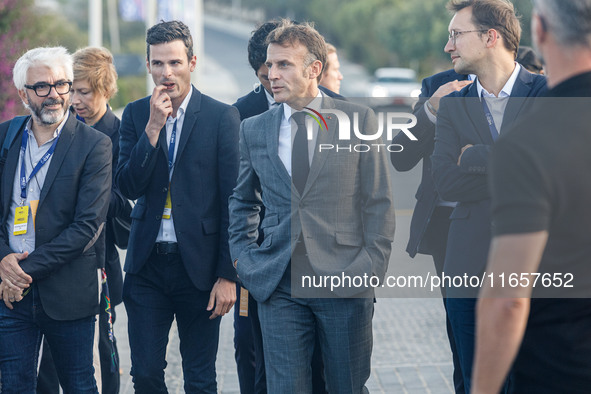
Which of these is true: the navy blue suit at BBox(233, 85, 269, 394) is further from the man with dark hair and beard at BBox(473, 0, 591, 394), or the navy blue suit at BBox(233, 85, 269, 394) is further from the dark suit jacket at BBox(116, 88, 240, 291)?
the man with dark hair and beard at BBox(473, 0, 591, 394)

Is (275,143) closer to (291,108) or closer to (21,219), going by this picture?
(291,108)

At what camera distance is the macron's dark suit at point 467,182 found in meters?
3.86

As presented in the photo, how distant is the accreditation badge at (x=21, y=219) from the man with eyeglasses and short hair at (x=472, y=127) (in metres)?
2.11

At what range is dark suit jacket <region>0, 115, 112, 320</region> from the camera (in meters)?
4.27

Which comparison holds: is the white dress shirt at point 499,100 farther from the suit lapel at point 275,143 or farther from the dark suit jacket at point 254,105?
the dark suit jacket at point 254,105

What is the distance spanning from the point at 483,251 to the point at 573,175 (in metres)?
1.57

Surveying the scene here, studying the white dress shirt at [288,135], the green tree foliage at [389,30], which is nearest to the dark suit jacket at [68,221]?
the white dress shirt at [288,135]

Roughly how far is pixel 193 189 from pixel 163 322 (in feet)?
2.46

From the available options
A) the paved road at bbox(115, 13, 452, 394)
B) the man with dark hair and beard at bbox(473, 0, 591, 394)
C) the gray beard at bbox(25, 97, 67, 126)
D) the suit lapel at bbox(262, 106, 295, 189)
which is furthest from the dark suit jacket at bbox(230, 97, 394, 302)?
the paved road at bbox(115, 13, 452, 394)

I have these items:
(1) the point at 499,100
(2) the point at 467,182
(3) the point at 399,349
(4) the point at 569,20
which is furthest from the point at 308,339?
(3) the point at 399,349

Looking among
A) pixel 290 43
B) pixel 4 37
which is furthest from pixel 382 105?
pixel 290 43

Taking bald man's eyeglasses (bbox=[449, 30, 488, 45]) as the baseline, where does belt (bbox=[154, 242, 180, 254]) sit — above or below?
below

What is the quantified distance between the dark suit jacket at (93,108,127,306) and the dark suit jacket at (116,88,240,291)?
577 mm

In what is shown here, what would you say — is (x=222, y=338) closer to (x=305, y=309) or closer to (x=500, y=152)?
(x=305, y=309)
